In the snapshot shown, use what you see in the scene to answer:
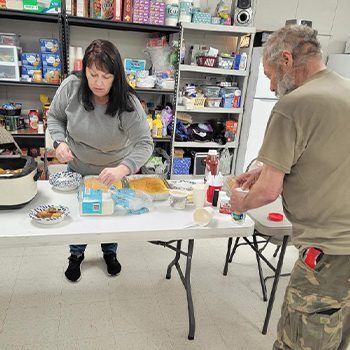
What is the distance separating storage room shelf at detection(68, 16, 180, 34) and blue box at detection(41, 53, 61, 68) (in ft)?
1.18

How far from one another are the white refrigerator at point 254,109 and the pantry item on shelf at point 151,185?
2.26 m

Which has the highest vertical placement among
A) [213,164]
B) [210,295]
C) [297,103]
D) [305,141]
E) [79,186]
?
[297,103]

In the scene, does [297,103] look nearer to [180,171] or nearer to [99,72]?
[99,72]

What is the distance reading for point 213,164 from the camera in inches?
66.7

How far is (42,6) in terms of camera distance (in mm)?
2920

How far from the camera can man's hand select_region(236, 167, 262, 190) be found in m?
1.58

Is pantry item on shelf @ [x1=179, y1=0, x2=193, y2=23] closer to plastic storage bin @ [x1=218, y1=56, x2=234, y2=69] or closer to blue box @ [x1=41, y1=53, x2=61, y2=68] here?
plastic storage bin @ [x1=218, y1=56, x2=234, y2=69]

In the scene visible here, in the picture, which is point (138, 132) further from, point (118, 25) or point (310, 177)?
point (118, 25)

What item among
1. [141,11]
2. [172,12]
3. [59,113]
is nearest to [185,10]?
[172,12]

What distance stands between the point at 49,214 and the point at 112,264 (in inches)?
38.4

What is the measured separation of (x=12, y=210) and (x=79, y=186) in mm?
362

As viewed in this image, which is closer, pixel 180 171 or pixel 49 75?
pixel 49 75

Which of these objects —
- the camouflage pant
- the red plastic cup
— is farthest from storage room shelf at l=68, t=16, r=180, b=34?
the camouflage pant

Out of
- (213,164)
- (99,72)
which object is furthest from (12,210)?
(213,164)
